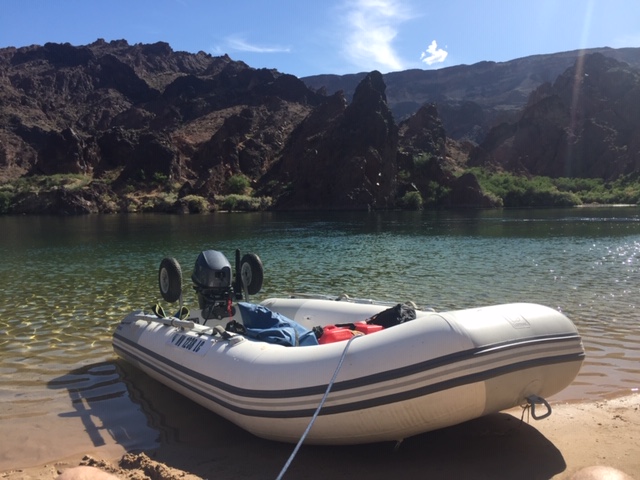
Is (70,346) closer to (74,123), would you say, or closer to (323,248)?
(323,248)

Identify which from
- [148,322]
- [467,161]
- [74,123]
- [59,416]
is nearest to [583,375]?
[148,322]

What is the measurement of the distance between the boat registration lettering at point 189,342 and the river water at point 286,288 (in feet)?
2.38

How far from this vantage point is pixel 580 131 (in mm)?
130000

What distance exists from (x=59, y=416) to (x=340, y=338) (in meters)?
2.97

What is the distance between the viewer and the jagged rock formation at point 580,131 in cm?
12219

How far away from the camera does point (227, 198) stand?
82.8m

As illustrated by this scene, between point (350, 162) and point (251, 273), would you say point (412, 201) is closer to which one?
point (350, 162)

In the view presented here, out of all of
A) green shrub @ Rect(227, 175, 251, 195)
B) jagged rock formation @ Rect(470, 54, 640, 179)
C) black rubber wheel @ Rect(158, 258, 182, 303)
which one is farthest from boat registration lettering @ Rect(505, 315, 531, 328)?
jagged rock formation @ Rect(470, 54, 640, 179)

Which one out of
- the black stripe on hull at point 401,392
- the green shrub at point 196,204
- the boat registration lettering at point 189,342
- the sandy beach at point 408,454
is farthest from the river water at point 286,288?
the green shrub at point 196,204

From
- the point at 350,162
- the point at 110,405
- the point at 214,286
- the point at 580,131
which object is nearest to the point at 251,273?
the point at 214,286

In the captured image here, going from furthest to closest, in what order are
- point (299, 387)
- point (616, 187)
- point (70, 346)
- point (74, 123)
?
point (74, 123) → point (616, 187) → point (70, 346) → point (299, 387)

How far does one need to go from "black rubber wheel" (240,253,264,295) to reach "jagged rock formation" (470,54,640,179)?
124 meters

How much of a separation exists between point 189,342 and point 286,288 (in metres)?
8.11

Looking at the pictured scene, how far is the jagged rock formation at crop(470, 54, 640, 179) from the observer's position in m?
122
